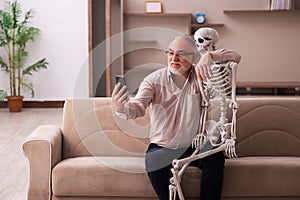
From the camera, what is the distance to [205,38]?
115 inches

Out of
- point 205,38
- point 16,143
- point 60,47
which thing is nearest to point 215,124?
point 205,38

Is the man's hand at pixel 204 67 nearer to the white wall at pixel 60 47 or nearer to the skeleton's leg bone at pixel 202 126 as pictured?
the skeleton's leg bone at pixel 202 126

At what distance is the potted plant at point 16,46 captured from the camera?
7.20 metres

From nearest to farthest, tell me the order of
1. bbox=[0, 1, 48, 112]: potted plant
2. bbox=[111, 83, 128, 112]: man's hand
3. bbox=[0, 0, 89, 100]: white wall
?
bbox=[111, 83, 128, 112]: man's hand < bbox=[0, 1, 48, 112]: potted plant < bbox=[0, 0, 89, 100]: white wall

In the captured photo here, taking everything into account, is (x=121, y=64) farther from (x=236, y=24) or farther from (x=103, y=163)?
(x=103, y=163)

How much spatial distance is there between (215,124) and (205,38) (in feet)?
1.41

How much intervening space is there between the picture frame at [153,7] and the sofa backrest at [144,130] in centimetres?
387

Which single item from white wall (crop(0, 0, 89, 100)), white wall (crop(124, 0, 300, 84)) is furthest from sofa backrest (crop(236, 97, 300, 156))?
white wall (crop(0, 0, 89, 100))

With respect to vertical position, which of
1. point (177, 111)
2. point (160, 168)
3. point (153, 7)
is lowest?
point (160, 168)

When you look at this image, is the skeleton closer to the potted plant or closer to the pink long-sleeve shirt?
the pink long-sleeve shirt

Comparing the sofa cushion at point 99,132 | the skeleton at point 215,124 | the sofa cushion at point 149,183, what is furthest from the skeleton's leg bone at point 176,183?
the sofa cushion at point 99,132

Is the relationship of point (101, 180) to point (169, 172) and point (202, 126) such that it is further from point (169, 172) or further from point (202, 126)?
point (202, 126)

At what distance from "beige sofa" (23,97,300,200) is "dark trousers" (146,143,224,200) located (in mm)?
84

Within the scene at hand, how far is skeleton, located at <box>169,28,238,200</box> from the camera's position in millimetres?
2805
